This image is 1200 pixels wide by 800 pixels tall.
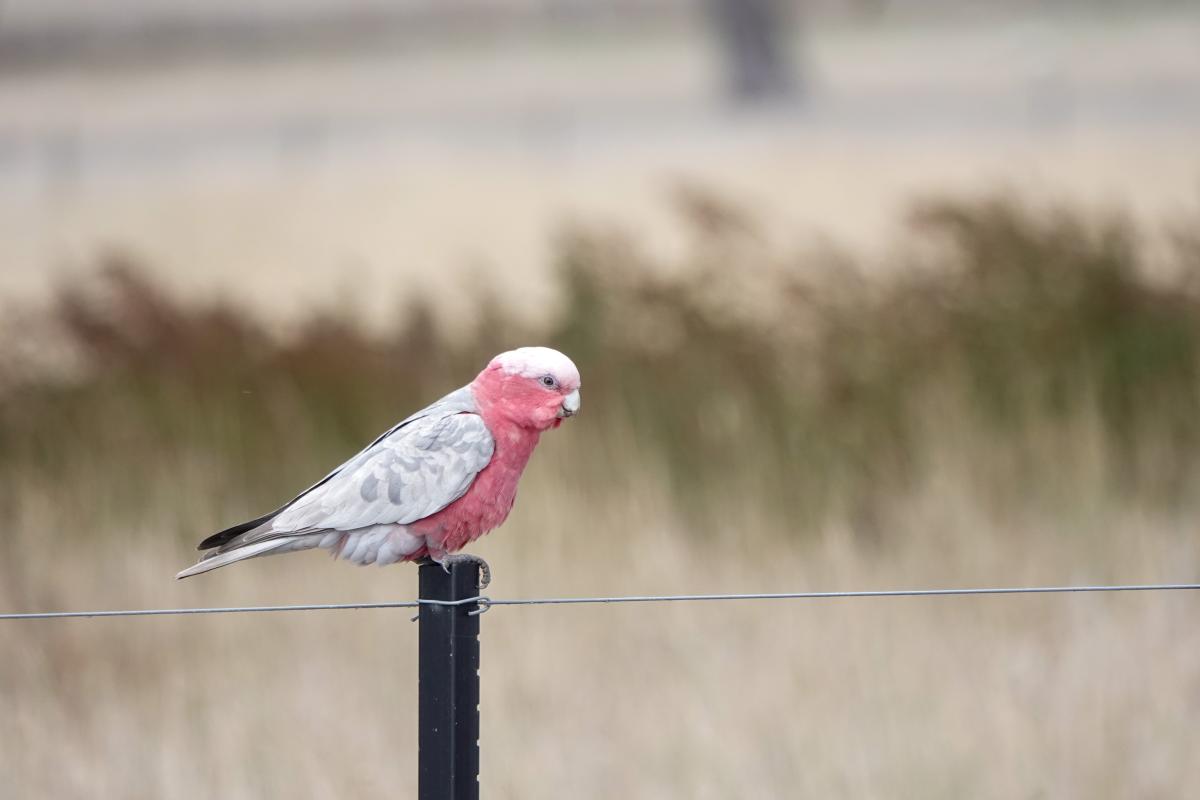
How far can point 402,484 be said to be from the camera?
2.55 m

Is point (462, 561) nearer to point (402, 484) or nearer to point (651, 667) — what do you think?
point (402, 484)

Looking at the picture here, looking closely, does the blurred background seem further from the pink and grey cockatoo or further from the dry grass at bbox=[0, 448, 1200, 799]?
the pink and grey cockatoo

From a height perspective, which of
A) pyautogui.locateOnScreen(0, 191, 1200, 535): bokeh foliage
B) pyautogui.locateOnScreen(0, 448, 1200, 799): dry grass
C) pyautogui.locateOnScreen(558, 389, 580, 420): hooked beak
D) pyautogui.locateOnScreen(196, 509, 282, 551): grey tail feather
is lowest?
pyautogui.locateOnScreen(0, 448, 1200, 799): dry grass

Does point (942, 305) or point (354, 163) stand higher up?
point (354, 163)

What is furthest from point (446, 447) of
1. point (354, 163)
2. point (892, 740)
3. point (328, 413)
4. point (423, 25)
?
point (423, 25)

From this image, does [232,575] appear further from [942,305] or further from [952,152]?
[952,152]

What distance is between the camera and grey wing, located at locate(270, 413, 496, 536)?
254cm

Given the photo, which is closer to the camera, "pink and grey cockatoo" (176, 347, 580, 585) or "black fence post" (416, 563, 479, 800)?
"black fence post" (416, 563, 479, 800)

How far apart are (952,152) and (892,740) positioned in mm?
16175

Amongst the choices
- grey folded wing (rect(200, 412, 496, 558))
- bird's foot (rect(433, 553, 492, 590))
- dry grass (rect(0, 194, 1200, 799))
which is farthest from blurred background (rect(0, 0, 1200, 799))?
grey folded wing (rect(200, 412, 496, 558))

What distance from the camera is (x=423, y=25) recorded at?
3516 centimetres

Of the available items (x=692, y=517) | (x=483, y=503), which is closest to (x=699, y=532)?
(x=692, y=517)

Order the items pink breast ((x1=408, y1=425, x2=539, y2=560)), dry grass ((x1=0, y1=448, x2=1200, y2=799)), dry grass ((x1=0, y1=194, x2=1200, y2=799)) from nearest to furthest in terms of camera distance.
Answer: pink breast ((x1=408, y1=425, x2=539, y2=560)) < dry grass ((x1=0, y1=448, x2=1200, y2=799)) < dry grass ((x1=0, y1=194, x2=1200, y2=799))

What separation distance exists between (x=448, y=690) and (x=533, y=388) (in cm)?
59
